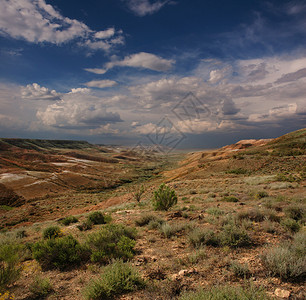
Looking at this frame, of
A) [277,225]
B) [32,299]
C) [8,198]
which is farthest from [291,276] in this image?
[8,198]

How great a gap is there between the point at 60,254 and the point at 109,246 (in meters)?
1.45

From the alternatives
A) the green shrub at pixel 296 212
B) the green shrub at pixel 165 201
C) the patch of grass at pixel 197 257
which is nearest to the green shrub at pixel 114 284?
the patch of grass at pixel 197 257

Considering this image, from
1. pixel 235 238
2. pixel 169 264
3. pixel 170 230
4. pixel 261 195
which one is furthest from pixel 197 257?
pixel 261 195

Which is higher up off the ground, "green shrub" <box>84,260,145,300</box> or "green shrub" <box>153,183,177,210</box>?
"green shrub" <box>84,260,145,300</box>

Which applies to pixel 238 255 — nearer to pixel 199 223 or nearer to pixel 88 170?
pixel 199 223

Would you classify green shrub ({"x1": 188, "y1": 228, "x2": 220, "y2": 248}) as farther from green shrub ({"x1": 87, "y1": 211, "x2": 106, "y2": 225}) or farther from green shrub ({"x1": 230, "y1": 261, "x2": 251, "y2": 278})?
green shrub ({"x1": 87, "y1": 211, "x2": 106, "y2": 225})

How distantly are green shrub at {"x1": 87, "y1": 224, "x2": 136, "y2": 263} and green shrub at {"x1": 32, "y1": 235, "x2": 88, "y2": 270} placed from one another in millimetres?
396

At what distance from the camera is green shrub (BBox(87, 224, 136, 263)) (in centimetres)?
508

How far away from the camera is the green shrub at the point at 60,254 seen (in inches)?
203

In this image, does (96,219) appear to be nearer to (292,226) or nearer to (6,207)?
(292,226)

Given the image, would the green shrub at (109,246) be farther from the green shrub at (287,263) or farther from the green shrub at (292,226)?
the green shrub at (292,226)

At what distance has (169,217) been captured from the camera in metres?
9.19

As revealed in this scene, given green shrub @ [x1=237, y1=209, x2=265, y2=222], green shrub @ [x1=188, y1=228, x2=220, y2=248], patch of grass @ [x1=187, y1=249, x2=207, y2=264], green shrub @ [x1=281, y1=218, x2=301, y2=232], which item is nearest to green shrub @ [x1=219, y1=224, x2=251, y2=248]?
green shrub @ [x1=188, y1=228, x2=220, y2=248]

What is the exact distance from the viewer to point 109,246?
17.8 ft
